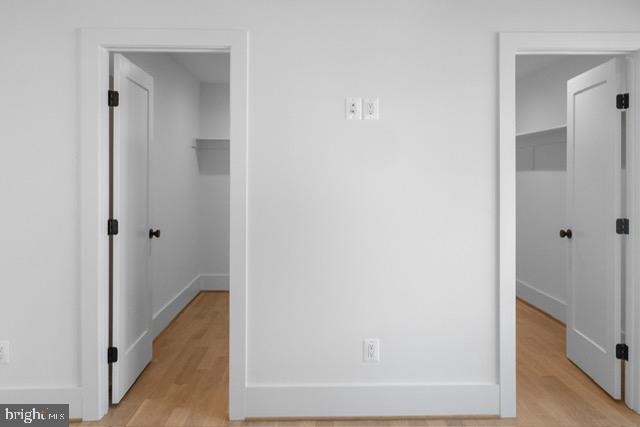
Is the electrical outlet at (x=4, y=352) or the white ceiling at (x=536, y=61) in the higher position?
the white ceiling at (x=536, y=61)

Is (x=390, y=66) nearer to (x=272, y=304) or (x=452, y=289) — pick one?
(x=452, y=289)

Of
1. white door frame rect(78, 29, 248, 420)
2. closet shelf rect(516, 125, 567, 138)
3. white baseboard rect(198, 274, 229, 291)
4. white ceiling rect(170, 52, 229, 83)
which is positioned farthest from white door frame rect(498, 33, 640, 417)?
white baseboard rect(198, 274, 229, 291)

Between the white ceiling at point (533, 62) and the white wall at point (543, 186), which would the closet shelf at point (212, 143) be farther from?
the white wall at point (543, 186)

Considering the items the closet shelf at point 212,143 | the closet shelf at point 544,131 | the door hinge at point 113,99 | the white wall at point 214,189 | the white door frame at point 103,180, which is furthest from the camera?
the white wall at point 214,189

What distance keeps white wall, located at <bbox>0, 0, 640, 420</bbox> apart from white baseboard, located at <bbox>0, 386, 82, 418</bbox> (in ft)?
0.10

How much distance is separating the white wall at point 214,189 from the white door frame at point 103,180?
10.9ft

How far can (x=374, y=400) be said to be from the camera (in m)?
2.74

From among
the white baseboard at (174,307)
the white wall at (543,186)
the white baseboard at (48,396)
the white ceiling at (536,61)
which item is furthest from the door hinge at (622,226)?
the white baseboard at (174,307)

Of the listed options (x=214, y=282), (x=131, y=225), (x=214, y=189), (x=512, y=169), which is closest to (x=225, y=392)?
(x=131, y=225)

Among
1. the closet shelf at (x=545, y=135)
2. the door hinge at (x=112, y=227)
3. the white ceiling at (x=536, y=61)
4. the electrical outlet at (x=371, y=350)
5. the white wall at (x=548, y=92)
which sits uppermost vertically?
the white ceiling at (x=536, y=61)

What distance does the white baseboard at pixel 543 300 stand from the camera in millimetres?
4637

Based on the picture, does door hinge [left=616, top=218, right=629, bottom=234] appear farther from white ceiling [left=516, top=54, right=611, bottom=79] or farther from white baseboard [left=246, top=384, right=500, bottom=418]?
white ceiling [left=516, top=54, right=611, bottom=79]

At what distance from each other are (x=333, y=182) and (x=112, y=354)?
1678mm

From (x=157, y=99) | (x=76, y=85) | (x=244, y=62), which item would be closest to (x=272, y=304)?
(x=244, y=62)
